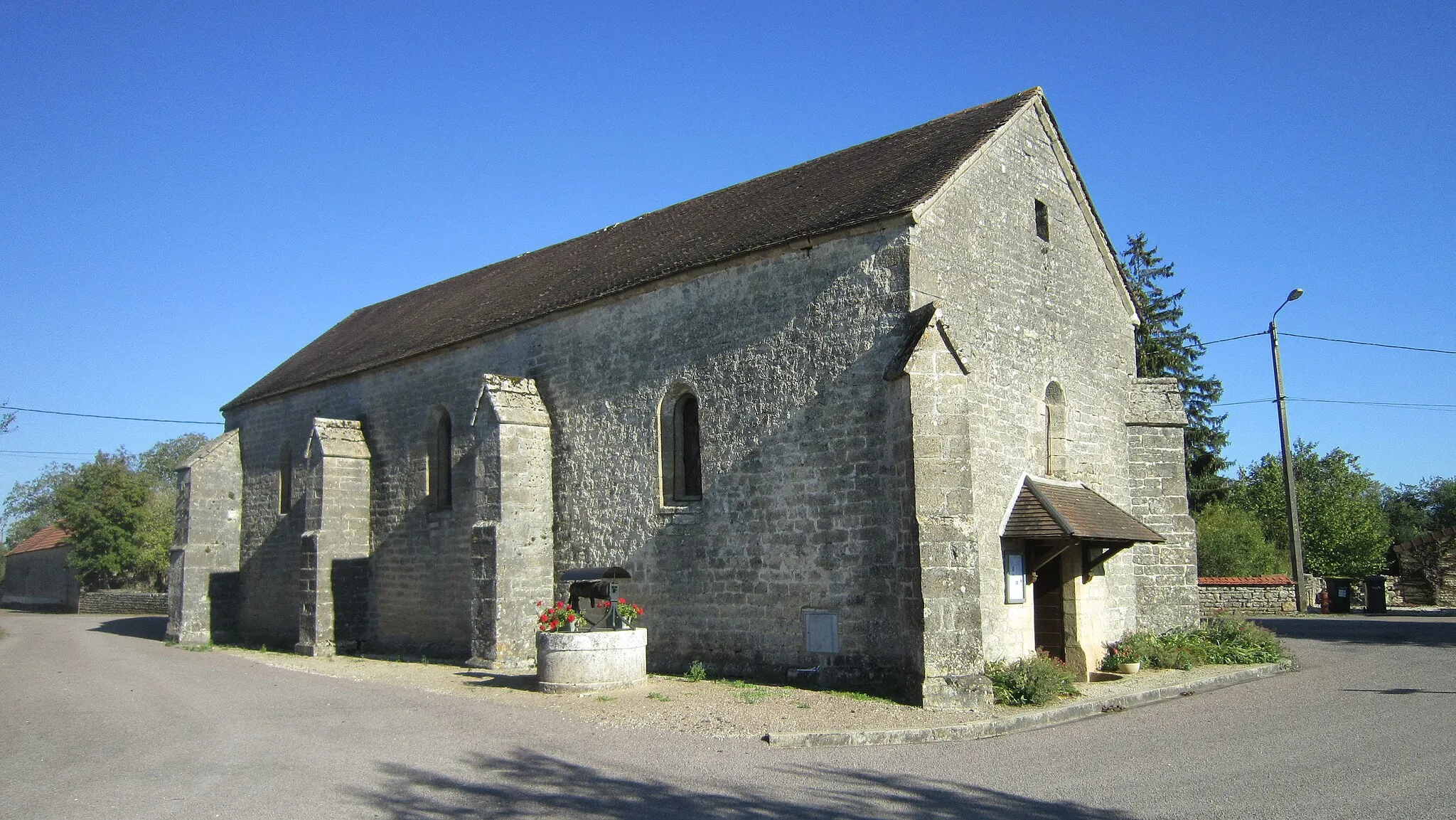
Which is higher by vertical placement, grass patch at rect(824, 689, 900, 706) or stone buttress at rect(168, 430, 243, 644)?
Result: stone buttress at rect(168, 430, 243, 644)

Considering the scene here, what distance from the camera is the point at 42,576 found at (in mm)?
51812

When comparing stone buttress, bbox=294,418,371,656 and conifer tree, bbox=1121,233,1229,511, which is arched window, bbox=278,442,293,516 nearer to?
stone buttress, bbox=294,418,371,656

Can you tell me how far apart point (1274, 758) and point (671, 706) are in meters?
6.40

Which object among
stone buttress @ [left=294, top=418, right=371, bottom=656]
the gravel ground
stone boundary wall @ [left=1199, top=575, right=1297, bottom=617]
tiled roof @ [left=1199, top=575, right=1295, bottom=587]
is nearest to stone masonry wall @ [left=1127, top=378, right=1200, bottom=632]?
the gravel ground

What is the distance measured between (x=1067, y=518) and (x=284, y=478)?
19140mm

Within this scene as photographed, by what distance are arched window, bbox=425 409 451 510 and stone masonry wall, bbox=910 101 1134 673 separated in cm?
1088

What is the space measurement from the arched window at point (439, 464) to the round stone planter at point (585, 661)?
22.4 feet

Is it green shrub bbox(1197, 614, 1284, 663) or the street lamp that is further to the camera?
the street lamp

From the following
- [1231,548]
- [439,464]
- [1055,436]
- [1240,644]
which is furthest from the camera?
[1231,548]

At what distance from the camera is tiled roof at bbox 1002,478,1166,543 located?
12.9 meters

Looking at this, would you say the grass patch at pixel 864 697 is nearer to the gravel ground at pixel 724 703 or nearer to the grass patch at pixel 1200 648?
the gravel ground at pixel 724 703

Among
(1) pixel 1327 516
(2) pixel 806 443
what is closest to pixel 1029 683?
(2) pixel 806 443

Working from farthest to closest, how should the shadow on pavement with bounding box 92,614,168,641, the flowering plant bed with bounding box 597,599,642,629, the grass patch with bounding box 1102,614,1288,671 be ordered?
the shadow on pavement with bounding box 92,614,168,641
the grass patch with bounding box 1102,614,1288,671
the flowering plant bed with bounding box 597,599,642,629

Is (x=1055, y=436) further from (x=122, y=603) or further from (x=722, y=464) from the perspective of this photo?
(x=122, y=603)
